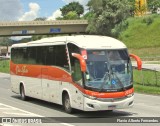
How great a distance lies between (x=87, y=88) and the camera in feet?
51.1

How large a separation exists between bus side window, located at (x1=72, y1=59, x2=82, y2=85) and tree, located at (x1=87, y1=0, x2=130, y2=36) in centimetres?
7555

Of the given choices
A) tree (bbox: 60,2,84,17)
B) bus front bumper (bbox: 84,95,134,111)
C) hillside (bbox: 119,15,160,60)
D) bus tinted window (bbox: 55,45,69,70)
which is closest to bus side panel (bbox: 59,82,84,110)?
bus front bumper (bbox: 84,95,134,111)

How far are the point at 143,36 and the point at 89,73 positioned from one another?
73.8 m

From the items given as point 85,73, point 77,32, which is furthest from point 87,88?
point 77,32

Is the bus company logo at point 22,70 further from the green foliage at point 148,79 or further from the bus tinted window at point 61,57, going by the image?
the green foliage at point 148,79

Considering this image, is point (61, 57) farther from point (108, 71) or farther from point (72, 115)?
point (108, 71)

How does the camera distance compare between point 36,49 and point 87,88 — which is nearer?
point 87,88

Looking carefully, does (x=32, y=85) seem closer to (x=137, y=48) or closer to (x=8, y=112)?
(x=8, y=112)

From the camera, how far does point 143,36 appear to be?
88.2 meters

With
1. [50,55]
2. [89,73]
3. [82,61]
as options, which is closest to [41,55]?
[50,55]

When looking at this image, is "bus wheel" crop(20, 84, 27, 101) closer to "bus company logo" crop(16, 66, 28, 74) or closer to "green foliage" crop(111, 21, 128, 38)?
"bus company logo" crop(16, 66, 28, 74)

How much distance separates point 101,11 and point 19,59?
7397 centimetres

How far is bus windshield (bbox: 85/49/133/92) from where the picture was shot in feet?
51.1

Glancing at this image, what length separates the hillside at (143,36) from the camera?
261 feet
